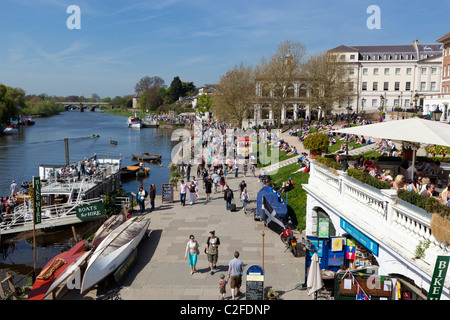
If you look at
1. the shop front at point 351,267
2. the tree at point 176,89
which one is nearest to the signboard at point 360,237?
the shop front at point 351,267

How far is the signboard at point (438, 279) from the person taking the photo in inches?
261

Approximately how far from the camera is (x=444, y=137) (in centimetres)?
962

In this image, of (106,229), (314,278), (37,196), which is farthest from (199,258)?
(37,196)

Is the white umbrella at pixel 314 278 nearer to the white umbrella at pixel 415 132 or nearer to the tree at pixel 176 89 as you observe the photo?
the white umbrella at pixel 415 132

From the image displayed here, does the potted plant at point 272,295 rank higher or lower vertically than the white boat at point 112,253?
lower

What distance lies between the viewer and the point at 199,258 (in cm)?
1511

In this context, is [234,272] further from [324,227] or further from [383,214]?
[383,214]

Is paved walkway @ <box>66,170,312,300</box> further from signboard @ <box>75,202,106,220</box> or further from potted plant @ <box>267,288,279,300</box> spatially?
signboard @ <box>75,202,106,220</box>

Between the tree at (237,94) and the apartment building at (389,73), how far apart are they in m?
25.2

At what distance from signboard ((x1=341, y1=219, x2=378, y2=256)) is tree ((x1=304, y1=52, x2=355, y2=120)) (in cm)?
5243

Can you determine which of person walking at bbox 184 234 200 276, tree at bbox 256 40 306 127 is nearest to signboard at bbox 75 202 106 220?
person walking at bbox 184 234 200 276

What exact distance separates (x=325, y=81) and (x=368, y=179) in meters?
55.7

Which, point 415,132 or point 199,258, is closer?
point 415,132
